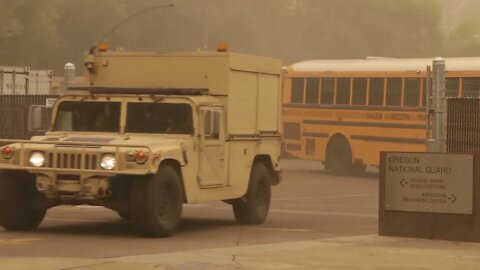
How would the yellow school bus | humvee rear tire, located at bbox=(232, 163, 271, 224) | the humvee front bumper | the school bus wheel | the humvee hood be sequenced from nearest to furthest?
the humvee front bumper → the humvee hood → humvee rear tire, located at bbox=(232, 163, 271, 224) → the yellow school bus → the school bus wheel

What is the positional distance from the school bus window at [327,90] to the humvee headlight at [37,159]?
63.7 feet

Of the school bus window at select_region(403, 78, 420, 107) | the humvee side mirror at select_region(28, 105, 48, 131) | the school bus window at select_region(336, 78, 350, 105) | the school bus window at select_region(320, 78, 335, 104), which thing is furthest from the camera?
the school bus window at select_region(320, 78, 335, 104)

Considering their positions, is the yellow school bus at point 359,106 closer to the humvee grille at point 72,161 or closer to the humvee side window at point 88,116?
the humvee side window at point 88,116

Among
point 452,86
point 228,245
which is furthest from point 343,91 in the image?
point 228,245

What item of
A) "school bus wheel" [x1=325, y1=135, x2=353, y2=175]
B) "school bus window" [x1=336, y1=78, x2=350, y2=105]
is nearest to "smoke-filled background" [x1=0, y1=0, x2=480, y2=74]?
"school bus window" [x1=336, y1=78, x2=350, y2=105]

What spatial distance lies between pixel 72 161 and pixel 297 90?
20.4 meters

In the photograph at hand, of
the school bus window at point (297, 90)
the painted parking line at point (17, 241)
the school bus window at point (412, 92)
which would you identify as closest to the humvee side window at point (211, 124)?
the painted parking line at point (17, 241)

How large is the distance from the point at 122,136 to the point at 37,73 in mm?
17284

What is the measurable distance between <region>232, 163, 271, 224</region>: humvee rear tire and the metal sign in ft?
11.1

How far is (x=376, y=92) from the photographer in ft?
113

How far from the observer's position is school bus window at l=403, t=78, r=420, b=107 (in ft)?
108

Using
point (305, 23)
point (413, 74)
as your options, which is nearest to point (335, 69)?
point (413, 74)

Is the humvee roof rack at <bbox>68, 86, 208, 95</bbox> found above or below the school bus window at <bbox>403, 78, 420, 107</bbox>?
below

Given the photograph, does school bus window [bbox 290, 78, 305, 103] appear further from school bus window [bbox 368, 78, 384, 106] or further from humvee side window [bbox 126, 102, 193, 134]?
humvee side window [bbox 126, 102, 193, 134]
